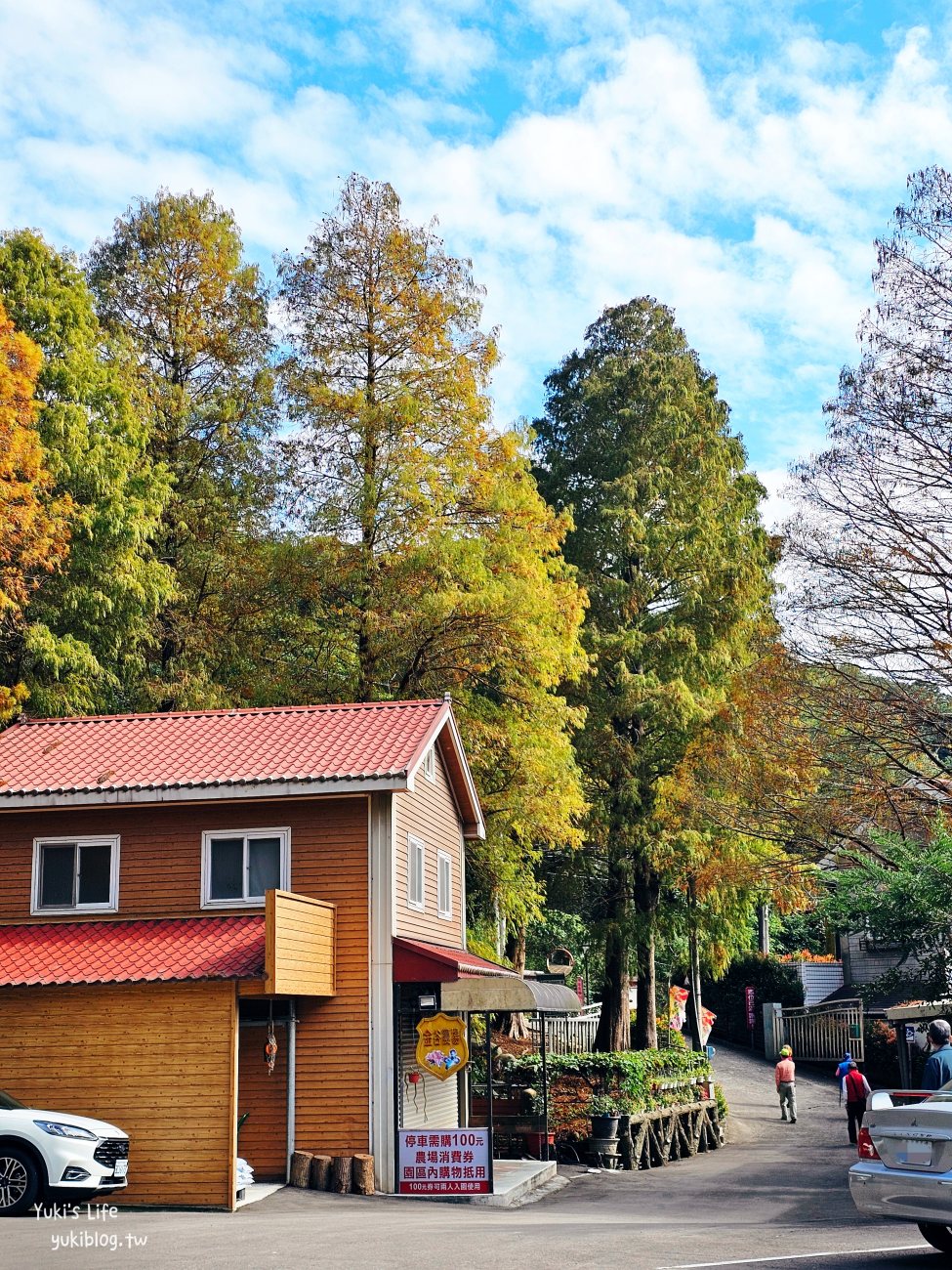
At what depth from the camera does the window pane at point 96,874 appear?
70.3ft

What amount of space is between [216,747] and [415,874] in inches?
150

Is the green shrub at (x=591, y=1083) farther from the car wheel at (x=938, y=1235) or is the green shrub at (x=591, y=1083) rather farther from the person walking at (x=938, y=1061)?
the car wheel at (x=938, y=1235)

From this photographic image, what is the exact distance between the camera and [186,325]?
34.3m

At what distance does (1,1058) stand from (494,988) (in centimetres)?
676

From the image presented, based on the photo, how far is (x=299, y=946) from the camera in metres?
19.0

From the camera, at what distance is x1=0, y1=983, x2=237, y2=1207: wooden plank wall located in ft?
57.9

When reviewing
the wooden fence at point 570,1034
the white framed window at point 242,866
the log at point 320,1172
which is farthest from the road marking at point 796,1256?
the wooden fence at point 570,1034

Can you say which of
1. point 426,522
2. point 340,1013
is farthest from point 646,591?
point 340,1013

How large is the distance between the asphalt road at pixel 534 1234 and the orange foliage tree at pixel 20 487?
11.3 metres

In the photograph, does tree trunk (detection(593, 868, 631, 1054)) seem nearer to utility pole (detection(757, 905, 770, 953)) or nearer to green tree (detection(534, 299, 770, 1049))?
green tree (detection(534, 299, 770, 1049))

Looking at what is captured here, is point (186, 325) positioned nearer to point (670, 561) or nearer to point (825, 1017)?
point (670, 561)

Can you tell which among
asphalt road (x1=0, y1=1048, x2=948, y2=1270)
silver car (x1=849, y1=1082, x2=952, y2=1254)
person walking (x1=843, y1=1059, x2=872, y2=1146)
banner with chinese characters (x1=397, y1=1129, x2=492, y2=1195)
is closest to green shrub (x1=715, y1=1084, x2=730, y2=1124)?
person walking (x1=843, y1=1059, x2=872, y2=1146)

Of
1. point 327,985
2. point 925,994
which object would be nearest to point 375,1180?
point 327,985

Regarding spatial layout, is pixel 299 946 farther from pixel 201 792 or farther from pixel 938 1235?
pixel 938 1235
